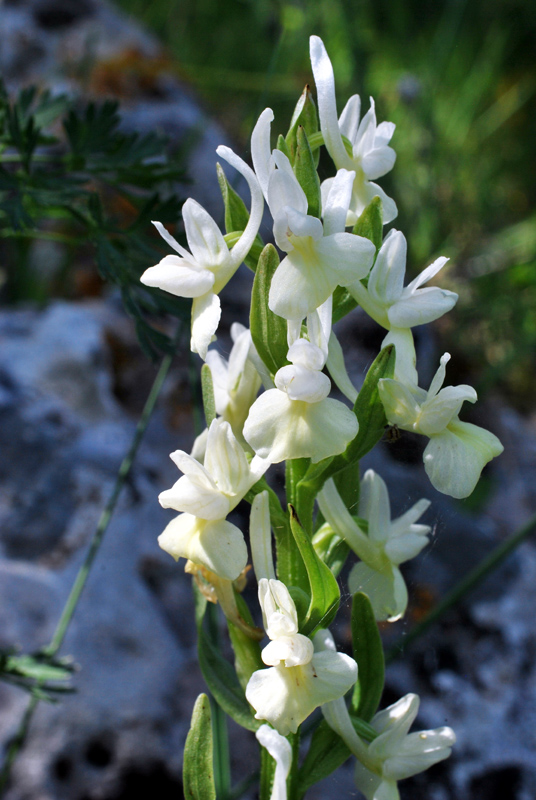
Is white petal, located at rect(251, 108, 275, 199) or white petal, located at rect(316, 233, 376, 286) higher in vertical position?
white petal, located at rect(251, 108, 275, 199)

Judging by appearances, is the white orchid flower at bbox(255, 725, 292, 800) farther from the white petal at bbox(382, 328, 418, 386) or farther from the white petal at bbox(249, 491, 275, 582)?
the white petal at bbox(382, 328, 418, 386)

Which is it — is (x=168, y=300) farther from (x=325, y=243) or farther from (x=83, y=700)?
(x=83, y=700)

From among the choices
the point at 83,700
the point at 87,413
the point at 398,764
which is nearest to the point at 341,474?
the point at 398,764

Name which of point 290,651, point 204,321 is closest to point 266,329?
point 204,321

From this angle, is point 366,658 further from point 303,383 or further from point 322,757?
point 303,383

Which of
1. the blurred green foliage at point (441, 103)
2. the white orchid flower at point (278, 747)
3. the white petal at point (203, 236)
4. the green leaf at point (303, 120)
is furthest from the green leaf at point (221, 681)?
the blurred green foliage at point (441, 103)

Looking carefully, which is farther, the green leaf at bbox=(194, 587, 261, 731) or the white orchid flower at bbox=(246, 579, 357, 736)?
the green leaf at bbox=(194, 587, 261, 731)

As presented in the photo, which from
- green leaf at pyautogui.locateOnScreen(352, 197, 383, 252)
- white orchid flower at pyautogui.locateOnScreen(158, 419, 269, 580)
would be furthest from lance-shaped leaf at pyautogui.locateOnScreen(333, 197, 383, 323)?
white orchid flower at pyautogui.locateOnScreen(158, 419, 269, 580)
